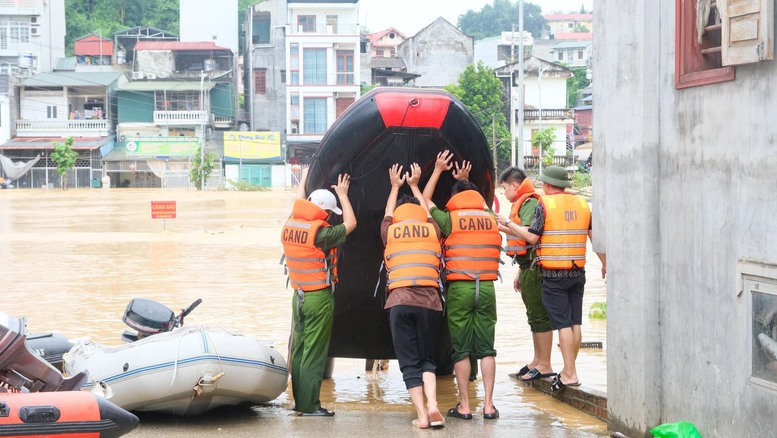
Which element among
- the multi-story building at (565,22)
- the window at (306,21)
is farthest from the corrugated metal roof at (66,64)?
the multi-story building at (565,22)

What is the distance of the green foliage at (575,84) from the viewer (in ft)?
275

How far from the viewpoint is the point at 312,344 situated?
7.93 meters

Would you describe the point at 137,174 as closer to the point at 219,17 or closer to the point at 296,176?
the point at 296,176

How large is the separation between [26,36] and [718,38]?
245 ft

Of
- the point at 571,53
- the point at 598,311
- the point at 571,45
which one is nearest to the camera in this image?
the point at 598,311

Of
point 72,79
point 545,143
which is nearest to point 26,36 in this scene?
point 72,79

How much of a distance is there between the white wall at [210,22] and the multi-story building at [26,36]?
32.5ft

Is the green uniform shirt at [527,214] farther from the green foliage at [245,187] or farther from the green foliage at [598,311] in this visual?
the green foliage at [245,187]

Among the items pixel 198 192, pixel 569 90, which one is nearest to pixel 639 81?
pixel 198 192

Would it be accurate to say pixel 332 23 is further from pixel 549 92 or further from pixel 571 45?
pixel 571 45

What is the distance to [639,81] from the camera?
6.54m

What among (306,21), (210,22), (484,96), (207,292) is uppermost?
(210,22)

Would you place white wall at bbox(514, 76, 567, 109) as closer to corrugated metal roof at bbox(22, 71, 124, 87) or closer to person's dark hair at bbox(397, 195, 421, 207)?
corrugated metal roof at bbox(22, 71, 124, 87)

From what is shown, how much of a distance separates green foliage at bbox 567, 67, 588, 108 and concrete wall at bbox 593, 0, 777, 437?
7692cm
